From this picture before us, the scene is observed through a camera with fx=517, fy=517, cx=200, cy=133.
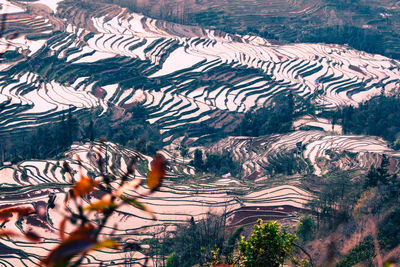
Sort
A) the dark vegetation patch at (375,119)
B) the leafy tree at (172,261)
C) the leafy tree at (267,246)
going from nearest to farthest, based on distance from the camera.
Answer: the leafy tree at (267,246) → the leafy tree at (172,261) → the dark vegetation patch at (375,119)

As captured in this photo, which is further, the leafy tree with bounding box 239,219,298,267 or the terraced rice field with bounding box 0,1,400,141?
the terraced rice field with bounding box 0,1,400,141

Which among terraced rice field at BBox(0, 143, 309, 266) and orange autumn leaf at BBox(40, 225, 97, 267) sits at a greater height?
orange autumn leaf at BBox(40, 225, 97, 267)

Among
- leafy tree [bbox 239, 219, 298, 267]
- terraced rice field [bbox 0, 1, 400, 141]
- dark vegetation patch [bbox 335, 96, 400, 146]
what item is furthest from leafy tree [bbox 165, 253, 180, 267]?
dark vegetation patch [bbox 335, 96, 400, 146]

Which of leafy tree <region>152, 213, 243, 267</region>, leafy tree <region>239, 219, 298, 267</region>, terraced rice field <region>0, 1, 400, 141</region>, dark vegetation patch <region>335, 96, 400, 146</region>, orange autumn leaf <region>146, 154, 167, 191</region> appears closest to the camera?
orange autumn leaf <region>146, 154, 167, 191</region>

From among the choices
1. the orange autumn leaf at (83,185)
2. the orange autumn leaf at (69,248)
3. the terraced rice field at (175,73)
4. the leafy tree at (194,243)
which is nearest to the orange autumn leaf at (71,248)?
the orange autumn leaf at (69,248)

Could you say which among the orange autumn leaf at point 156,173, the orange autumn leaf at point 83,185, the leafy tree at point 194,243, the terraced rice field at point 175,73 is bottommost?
the terraced rice field at point 175,73

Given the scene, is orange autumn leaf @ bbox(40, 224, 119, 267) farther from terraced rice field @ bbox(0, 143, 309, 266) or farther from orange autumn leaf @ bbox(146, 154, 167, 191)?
terraced rice field @ bbox(0, 143, 309, 266)

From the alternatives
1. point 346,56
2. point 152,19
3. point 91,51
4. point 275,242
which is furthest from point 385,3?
point 275,242

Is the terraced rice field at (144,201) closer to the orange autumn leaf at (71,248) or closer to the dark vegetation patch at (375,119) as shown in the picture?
the dark vegetation patch at (375,119)

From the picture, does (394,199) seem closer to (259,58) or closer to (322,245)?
(322,245)
